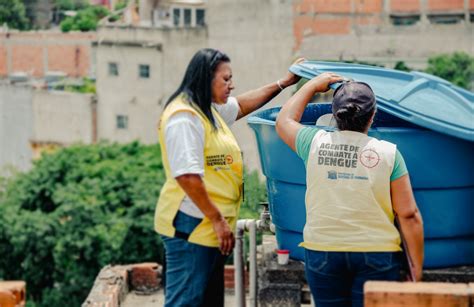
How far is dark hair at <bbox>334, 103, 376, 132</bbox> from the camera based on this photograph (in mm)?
3756

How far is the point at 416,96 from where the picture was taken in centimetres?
497

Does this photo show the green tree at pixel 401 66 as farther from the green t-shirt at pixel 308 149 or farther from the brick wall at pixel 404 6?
the green t-shirt at pixel 308 149

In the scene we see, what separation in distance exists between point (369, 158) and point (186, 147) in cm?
74

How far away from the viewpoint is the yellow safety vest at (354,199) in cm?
367

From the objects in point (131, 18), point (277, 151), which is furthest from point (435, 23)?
point (277, 151)

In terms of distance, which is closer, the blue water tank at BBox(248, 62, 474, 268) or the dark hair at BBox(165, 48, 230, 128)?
the dark hair at BBox(165, 48, 230, 128)

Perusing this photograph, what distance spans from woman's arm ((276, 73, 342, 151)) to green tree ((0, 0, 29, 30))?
50.9m

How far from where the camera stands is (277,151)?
197 inches

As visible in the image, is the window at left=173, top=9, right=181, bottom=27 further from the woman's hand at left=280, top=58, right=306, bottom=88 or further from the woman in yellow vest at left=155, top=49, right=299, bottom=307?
the woman in yellow vest at left=155, top=49, right=299, bottom=307

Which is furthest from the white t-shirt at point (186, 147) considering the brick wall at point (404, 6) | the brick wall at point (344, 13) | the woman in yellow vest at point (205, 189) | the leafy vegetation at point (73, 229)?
the brick wall at point (404, 6)

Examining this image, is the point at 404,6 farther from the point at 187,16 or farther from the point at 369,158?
the point at 369,158

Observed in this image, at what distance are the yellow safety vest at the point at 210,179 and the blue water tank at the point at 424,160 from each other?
0.55 metres

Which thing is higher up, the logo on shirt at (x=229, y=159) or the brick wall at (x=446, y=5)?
the logo on shirt at (x=229, y=159)

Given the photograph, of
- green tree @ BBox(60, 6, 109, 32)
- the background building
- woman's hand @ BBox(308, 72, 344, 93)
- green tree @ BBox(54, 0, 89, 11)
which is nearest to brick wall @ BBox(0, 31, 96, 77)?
green tree @ BBox(60, 6, 109, 32)
